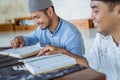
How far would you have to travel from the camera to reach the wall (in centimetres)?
851

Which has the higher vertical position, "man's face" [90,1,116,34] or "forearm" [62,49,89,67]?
"man's face" [90,1,116,34]

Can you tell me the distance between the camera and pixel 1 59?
148 centimetres

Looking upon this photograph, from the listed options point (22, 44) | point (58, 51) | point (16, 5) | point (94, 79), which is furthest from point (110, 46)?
point (16, 5)

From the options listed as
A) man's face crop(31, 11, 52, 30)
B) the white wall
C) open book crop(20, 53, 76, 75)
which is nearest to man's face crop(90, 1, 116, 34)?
open book crop(20, 53, 76, 75)

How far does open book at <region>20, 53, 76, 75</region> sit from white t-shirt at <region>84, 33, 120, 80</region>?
31cm

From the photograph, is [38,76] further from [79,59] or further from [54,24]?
[54,24]

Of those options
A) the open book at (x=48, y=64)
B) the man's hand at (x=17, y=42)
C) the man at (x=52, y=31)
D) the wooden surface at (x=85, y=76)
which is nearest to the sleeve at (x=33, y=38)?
the man at (x=52, y=31)

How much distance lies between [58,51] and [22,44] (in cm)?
58

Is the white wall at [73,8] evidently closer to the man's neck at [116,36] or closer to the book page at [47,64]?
the man's neck at [116,36]

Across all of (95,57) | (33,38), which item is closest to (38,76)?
(95,57)

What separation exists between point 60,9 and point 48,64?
317 inches

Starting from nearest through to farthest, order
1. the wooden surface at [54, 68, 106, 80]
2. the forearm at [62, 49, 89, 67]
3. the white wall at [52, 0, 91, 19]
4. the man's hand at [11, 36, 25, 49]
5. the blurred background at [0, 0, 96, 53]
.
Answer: the wooden surface at [54, 68, 106, 80], the forearm at [62, 49, 89, 67], the man's hand at [11, 36, 25, 49], the white wall at [52, 0, 91, 19], the blurred background at [0, 0, 96, 53]

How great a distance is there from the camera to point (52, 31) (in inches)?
81.9

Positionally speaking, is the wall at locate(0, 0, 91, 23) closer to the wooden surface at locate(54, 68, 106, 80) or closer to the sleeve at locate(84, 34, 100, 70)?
the sleeve at locate(84, 34, 100, 70)
